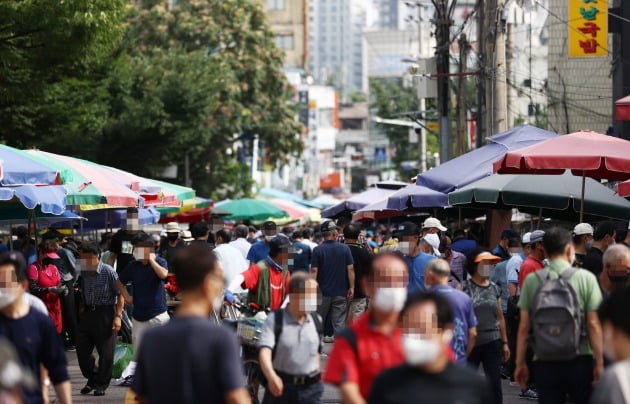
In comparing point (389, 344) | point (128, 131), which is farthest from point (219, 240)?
point (128, 131)

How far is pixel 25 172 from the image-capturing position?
531 inches

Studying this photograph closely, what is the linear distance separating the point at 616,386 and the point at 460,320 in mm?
3952

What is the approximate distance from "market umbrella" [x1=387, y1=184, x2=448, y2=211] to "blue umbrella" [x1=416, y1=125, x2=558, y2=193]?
2938mm

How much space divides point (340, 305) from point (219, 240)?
2455mm

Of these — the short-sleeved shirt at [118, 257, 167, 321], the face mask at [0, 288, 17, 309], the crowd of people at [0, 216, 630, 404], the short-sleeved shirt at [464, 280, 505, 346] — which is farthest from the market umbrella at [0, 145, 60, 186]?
the face mask at [0, 288, 17, 309]

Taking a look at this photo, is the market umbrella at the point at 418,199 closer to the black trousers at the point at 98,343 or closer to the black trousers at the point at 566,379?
the black trousers at the point at 98,343

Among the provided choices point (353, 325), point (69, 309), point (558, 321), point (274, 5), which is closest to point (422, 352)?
point (353, 325)

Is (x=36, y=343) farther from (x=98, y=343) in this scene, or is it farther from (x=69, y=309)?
(x=69, y=309)

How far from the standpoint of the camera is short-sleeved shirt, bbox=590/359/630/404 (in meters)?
5.52

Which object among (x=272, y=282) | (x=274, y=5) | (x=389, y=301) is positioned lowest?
(x=272, y=282)

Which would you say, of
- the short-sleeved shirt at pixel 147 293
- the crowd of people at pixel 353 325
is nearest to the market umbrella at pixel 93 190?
the crowd of people at pixel 353 325

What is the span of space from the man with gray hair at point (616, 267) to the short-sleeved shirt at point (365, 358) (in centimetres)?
344

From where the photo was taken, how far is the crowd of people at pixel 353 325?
608cm

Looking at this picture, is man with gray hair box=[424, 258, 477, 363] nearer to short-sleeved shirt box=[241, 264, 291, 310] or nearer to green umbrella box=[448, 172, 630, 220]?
short-sleeved shirt box=[241, 264, 291, 310]
